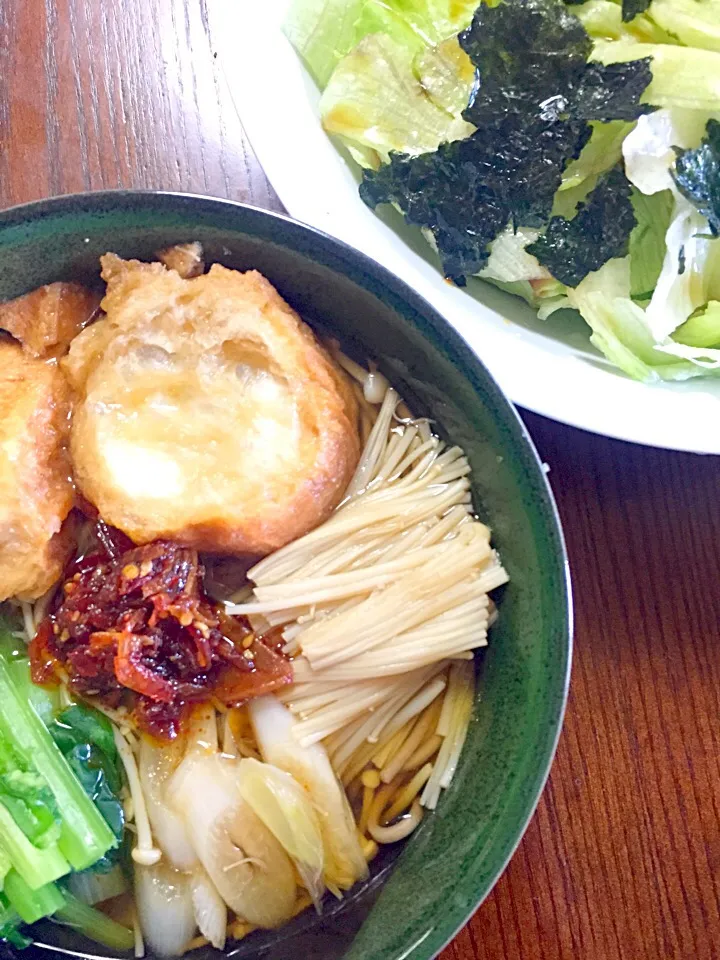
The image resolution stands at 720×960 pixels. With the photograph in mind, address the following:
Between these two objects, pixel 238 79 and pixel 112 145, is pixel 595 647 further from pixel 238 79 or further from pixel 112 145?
pixel 112 145

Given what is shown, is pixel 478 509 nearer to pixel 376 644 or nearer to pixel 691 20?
pixel 376 644

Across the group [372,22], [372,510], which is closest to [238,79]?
[372,22]

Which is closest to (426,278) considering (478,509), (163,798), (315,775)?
(478,509)

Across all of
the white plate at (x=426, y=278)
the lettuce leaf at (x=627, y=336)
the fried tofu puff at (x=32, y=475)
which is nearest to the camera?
the fried tofu puff at (x=32, y=475)

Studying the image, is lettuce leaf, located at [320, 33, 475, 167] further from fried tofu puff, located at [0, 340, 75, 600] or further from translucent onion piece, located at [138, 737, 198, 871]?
translucent onion piece, located at [138, 737, 198, 871]

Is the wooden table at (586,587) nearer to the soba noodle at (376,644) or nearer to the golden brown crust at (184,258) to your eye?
the soba noodle at (376,644)

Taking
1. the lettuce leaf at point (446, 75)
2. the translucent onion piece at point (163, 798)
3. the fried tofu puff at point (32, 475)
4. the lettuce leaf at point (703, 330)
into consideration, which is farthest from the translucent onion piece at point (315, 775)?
the lettuce leaf at point (446, 75)
